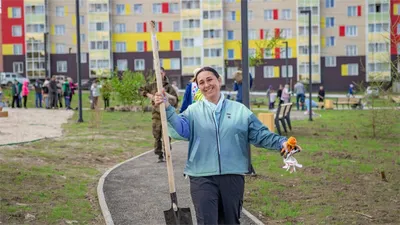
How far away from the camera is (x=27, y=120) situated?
1141 inches

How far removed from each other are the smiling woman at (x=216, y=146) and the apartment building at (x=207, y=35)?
7081 cm

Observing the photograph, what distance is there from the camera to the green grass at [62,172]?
9.67 m

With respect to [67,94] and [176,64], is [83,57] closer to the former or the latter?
[176,64]

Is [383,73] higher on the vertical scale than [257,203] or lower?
higher

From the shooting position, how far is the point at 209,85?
6391 mm

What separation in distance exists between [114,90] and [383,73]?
19888 mm

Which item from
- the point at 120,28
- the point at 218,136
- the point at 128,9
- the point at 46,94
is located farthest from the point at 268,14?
the point at 218,136

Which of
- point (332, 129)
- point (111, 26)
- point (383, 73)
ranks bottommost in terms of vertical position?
point (332, 129)

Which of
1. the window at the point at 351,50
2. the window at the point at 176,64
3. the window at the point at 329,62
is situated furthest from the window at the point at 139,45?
the window at the point at 351,50

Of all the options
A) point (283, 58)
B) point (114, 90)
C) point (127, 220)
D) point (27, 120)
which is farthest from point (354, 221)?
point (283, 58)

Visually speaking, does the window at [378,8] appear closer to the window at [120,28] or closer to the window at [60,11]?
the window at [120,28]

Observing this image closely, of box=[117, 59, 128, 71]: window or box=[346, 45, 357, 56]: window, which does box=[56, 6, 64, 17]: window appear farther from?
box=[346, 45, 357, 56]: window

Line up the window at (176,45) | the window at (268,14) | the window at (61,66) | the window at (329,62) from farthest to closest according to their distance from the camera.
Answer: the window at (61,66), the window at (176,45), the window at (329,62), the window at (268,14)

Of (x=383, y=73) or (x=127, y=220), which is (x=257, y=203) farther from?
(x=383, y=73)
